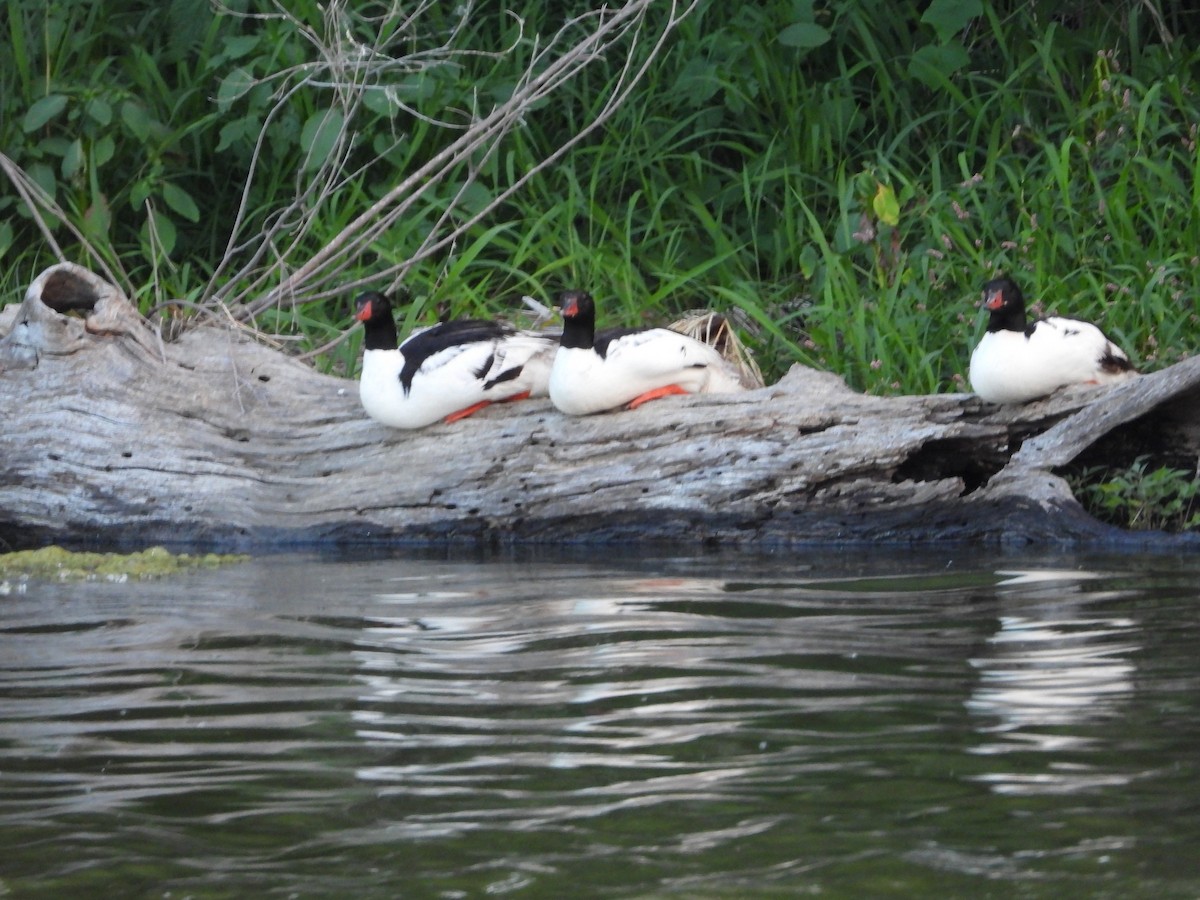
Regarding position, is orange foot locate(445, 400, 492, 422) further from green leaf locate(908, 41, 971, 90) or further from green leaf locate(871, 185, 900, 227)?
green leaf locate(908, 41, 971, 90)

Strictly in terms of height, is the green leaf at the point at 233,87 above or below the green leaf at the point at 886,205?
above

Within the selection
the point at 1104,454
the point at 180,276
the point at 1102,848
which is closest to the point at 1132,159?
the point at 1104,454

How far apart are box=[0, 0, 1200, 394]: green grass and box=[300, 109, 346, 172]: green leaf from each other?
23 mm

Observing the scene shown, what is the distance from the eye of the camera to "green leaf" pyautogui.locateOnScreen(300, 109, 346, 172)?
8.14m

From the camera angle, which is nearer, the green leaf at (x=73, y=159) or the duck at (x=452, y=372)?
the duck at (x=452, y=372)

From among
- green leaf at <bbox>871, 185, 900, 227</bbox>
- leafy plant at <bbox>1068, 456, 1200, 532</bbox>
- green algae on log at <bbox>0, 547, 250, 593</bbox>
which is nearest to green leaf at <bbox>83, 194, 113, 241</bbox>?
green algae on log at <bbox>0, 547, 250, 593</bbox>

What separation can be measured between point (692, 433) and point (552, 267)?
2.48 m

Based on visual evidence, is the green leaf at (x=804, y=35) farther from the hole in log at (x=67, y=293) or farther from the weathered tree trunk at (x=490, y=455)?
the hole in log at (x=67, y=293)

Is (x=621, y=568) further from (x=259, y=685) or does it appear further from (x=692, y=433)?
(x=259, y=685)

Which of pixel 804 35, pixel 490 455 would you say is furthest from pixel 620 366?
pixel 804 35

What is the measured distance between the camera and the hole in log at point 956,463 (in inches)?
231

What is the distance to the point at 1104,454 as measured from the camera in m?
A: 5.91

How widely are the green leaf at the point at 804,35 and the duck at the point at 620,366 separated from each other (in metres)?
2.76

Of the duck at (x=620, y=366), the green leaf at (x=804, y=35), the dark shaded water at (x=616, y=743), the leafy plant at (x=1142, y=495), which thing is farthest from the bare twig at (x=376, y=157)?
the dark shaded water at (x=616, y=743)
